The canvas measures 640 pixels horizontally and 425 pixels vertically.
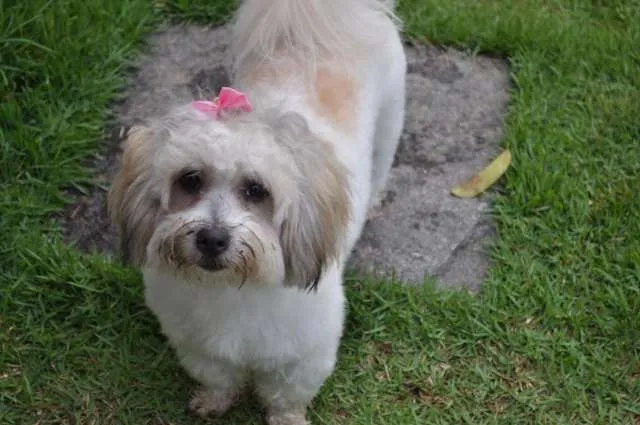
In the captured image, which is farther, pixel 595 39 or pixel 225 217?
pixel 595 39

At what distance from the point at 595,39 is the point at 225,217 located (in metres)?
2.37

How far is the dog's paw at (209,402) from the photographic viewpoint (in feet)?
10.3

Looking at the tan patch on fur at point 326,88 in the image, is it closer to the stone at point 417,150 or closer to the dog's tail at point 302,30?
the dog's tail at point 302,30

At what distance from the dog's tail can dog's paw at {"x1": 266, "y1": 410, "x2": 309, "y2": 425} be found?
0.97 metres

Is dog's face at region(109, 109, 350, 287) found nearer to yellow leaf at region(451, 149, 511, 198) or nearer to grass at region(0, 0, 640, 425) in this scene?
grass at region(0, 0, 640, 425)

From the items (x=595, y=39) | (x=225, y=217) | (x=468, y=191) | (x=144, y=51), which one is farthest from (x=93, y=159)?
(x=595, y=39)

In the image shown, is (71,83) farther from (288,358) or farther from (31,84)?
(288,358)

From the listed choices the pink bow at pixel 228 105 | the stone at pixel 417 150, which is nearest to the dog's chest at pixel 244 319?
the pink bow at pixel 228 105

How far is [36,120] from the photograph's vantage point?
3.81 m

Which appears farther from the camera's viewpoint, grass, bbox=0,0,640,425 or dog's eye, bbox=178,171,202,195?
grass, bbox=0,0,640,425

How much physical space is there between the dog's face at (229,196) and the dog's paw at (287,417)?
2.38ft

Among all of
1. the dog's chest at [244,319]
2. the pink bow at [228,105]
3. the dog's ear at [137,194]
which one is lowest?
the dog's chest at [244,319]

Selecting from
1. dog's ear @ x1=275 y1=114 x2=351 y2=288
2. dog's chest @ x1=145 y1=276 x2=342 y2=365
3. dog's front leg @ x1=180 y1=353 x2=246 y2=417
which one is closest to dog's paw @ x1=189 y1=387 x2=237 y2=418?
dog's front leg @ x1=180 y1=353 x2=246 y2=417

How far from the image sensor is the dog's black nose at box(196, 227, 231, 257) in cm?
234
